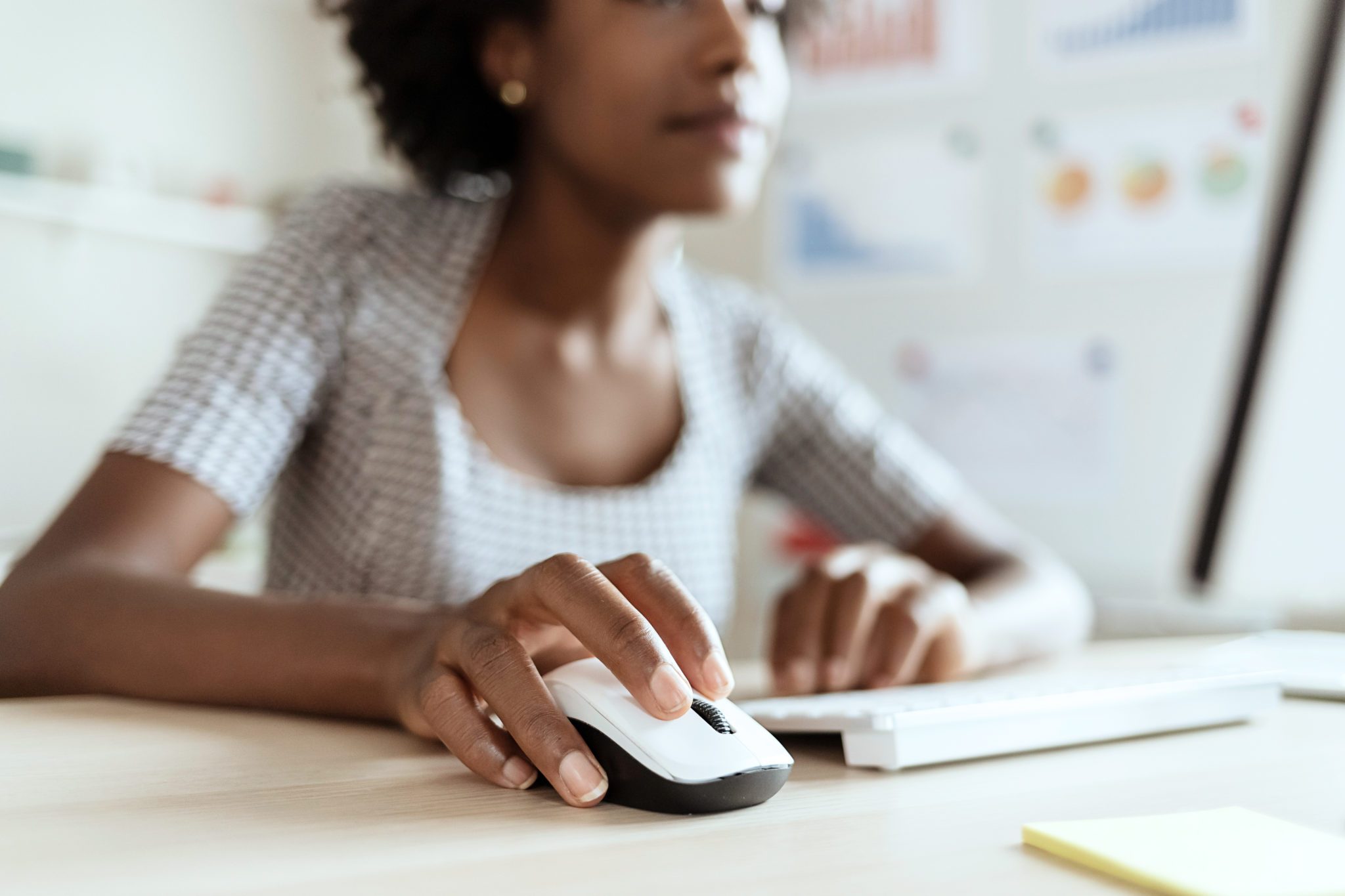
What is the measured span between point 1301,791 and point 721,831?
241 mm

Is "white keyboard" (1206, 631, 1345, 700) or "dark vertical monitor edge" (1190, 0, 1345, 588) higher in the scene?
"dark vertical monitor edge" (1190, 0, 1345, 588)

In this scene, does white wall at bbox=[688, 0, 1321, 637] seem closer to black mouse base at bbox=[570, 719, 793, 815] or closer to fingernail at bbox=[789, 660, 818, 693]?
fingernail at bbox=[789, 660, 818, 693]

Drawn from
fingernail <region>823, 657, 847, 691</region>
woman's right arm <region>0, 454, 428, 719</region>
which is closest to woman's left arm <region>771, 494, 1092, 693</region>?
fingernail <region>823, 657, 847, 691</region>

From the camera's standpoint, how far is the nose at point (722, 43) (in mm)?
911

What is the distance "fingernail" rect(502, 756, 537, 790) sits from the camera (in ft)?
1.47

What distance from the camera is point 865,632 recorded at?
720 mm

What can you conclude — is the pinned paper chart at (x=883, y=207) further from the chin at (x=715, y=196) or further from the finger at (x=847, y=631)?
the finger at (x=847, y=631)

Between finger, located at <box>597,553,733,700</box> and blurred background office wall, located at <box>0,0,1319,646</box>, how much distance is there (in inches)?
39.9

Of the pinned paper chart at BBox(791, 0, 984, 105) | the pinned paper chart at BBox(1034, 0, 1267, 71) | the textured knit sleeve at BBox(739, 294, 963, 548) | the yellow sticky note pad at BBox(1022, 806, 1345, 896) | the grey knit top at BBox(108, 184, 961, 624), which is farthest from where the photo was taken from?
the pinned paper chart at BBox(791, 0, 984, 105)

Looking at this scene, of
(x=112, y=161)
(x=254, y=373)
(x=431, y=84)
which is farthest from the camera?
(x=112, y=161)

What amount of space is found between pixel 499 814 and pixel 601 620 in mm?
82

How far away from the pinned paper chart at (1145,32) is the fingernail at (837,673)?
3.36 ft

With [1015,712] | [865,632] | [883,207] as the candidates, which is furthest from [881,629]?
[883,207]

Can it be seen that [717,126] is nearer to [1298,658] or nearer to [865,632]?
[865,632]
